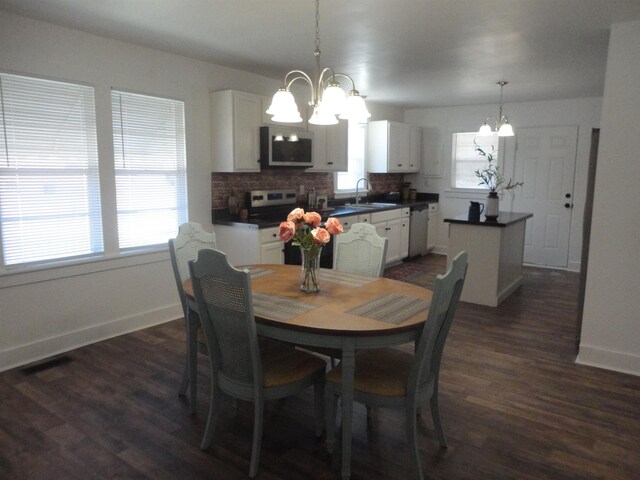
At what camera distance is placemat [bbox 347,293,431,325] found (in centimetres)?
208

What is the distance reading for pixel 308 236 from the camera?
241 centimetres

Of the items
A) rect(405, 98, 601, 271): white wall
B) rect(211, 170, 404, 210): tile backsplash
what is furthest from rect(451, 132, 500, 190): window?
rect(211, 170, 404, 210): tile backsplash

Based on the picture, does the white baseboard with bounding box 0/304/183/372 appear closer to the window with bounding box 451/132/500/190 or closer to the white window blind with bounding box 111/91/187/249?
the white window blind with bounding box 111/91/187/249

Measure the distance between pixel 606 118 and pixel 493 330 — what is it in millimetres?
1911

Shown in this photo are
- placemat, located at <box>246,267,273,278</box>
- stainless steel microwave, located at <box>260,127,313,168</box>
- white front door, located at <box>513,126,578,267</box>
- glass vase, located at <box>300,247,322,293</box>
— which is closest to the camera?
glass vase, located at <box>300,247,322,293</box>

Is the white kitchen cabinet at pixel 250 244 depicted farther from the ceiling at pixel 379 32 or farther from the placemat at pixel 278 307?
the placemat at pixel 278 307

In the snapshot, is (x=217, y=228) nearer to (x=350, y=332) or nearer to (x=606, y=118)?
(x=350, y=332)

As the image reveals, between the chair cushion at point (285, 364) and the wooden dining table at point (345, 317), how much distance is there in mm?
209

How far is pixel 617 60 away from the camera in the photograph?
3.03 metres

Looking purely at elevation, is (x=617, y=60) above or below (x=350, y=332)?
above

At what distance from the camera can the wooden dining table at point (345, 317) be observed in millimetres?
1954

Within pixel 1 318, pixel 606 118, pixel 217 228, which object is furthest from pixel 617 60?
pixel 1 318

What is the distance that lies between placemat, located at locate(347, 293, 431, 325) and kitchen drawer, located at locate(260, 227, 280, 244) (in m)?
2.02

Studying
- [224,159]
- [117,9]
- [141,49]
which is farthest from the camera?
[224,159]
